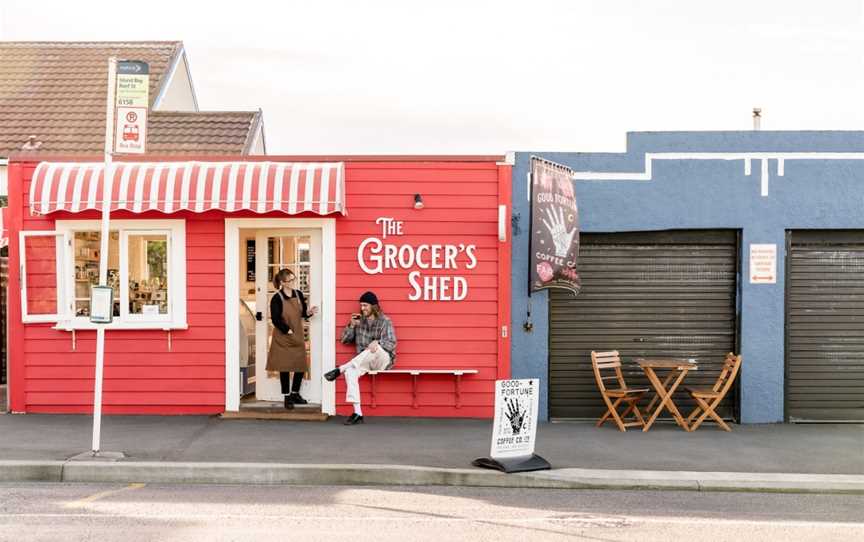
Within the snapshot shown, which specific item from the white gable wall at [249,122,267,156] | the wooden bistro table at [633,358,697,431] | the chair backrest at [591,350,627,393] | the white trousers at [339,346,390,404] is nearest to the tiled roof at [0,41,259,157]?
the white gable wall at [249,122,267,156]

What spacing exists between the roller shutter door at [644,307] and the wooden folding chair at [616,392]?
0.34m

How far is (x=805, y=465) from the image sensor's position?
31.2 feet

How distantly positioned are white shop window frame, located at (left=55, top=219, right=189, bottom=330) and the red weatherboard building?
0.06 ft

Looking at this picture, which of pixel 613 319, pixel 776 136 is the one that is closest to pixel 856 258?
pixel 776 136

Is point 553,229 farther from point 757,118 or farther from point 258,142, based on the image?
point 258,142

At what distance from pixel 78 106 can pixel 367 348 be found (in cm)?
1232

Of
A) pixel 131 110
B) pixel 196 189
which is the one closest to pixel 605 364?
pixel 196 189

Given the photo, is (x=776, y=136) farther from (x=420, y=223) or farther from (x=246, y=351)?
(x=246, y=351)

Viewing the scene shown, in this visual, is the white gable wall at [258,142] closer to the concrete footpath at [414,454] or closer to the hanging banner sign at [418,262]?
the hanging banner sign at [418,262]

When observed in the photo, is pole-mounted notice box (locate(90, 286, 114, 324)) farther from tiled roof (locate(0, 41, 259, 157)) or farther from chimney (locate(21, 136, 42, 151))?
chimney (locate(21, 136, 42, 151))

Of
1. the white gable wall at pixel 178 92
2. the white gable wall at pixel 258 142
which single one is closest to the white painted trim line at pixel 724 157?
the white gable wall at pixel 258 142

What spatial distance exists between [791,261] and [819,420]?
6.79ft

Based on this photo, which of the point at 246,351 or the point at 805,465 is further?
the point at 246,351

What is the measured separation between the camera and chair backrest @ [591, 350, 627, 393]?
11.3 m
